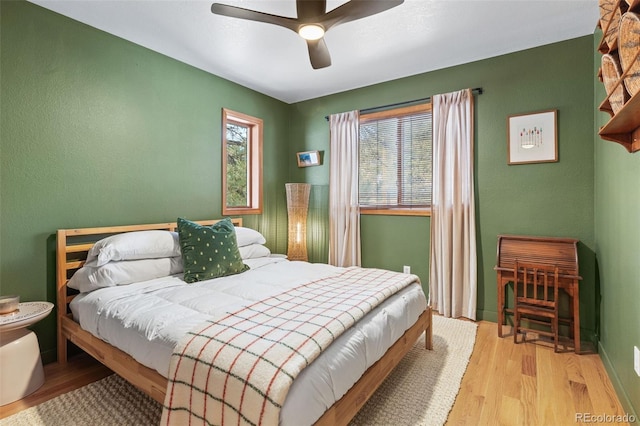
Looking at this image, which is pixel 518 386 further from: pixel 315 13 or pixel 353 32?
pixel 353 32

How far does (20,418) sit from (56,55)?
8.40 feet

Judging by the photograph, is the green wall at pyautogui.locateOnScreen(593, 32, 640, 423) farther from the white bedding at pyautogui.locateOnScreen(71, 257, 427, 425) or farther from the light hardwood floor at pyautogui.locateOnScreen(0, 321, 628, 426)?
the white bedding at pyautogui.locateOnScreen(71, 257, 427, 425)

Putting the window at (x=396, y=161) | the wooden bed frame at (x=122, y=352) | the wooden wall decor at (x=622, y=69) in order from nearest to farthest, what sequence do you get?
the wooden wall decor at (x=622, y=69) → the wooden bed frame at (x=122, y=352) → the window at (x=396, y=161)

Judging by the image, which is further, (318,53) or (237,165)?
(237,165)

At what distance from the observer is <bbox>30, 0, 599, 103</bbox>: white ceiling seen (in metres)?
2.45

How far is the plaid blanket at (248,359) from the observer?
122 centimetres

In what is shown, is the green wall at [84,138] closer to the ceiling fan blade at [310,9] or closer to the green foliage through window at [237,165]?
the green foliage through window at [237,165]

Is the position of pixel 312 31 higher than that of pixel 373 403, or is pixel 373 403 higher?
pixel 312 31

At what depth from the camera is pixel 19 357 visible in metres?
2.05

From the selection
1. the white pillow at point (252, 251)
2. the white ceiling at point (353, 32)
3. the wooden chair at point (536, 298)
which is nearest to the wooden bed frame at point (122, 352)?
the white pillow at point (252, 251)

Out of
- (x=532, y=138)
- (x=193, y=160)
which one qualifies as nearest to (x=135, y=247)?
(x=193, y=160)

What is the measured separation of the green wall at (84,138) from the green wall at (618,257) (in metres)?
3.62

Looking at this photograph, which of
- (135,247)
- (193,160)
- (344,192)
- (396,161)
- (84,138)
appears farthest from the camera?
(344,192)

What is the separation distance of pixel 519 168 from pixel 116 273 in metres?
3.72
